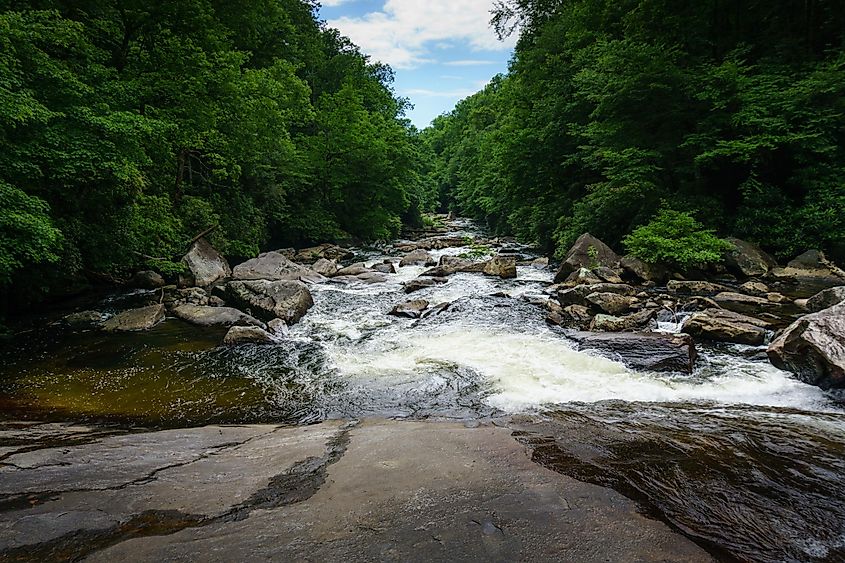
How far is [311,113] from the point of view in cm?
2378

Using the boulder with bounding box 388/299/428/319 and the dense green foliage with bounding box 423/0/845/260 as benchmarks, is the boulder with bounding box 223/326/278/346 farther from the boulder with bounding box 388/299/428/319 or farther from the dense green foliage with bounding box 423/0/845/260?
the dense green foliage with bounding box 423/0/845/260

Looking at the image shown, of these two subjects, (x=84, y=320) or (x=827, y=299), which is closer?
(x=827, y=299)

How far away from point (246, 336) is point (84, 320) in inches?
164

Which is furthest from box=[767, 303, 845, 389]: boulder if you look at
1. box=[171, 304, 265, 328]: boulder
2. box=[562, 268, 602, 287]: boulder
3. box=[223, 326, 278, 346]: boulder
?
box=[171, 304, 265, 328]: boulder

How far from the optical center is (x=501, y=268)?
15.2 metres

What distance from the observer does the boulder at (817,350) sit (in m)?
5.47

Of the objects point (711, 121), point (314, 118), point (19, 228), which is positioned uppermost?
point (314, 118)

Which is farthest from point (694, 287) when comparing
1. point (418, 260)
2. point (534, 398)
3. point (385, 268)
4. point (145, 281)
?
point (145, 281)

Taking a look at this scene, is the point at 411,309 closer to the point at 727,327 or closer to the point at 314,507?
the point at 727,327

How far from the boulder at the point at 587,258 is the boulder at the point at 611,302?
3.36 meters

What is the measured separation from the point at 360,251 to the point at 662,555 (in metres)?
22.2

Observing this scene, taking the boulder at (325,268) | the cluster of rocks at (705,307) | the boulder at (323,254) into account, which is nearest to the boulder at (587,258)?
the cluster of rocks at (705,307)

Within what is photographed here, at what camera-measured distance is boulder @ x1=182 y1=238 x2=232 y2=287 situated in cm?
1360

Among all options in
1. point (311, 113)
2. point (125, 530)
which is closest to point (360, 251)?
point (311, 113)
